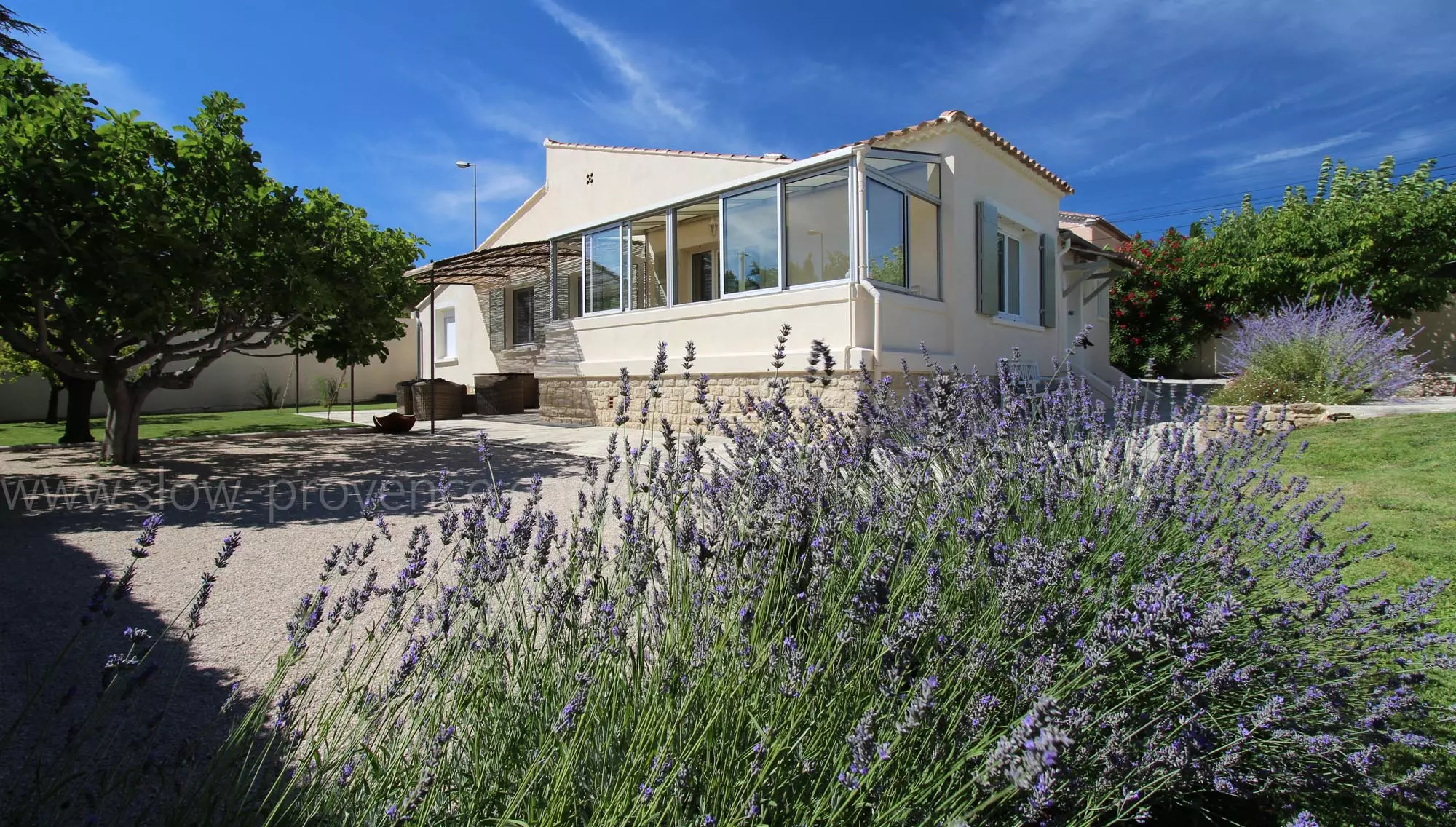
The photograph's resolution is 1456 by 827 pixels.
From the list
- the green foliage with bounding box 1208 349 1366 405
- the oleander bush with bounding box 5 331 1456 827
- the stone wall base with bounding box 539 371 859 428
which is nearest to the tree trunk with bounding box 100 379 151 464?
the stone wall base with bounding box 539 371 859 428

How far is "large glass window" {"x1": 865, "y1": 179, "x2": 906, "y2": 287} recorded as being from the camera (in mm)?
9500

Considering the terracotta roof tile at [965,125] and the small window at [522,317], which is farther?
the small window at [522,317]

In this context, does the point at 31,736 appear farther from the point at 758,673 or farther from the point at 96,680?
the point at 758,673

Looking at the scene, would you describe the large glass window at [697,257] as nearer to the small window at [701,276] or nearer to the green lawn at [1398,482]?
the small window at [701,276]

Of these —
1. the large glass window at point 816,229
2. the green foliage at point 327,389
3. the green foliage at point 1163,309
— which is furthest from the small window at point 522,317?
the green foliage at point 1163,309

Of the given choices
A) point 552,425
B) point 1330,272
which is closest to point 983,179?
point 552,425

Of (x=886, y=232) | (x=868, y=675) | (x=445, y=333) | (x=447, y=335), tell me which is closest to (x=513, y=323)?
(x=447, y=335)

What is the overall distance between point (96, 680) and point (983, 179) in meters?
11.8

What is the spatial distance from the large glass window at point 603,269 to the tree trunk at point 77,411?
7.46 meters

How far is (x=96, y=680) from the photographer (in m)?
2.77

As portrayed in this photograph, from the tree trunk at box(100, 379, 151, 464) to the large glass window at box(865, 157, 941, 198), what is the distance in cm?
944

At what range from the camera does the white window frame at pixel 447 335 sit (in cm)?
1888

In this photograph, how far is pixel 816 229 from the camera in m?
9.99

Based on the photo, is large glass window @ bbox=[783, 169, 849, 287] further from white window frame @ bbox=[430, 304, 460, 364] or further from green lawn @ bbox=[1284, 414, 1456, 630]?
white window frame @ bbox=[430, 304, 460, 364]
